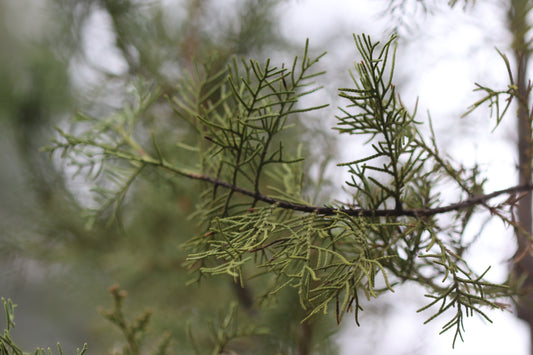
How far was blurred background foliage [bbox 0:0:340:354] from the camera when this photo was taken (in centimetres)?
61

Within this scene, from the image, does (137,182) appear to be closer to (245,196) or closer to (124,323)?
(245,196)

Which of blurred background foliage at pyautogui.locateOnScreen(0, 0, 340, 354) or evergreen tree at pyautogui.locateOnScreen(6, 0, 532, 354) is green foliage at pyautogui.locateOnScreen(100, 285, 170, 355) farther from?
blurred background foliage at pyautogui.locateOnScreen(0, 0, 340, 354)

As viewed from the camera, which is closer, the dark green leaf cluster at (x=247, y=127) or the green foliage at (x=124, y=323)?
the dark green leaf cluster at (x=247, y=127)

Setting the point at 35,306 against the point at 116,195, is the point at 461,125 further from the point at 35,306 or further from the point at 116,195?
the point at 35,306

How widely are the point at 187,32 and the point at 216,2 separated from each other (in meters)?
0.06

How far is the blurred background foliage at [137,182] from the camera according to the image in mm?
608

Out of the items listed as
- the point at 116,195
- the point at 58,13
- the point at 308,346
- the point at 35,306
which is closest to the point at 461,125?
the point at 308,346

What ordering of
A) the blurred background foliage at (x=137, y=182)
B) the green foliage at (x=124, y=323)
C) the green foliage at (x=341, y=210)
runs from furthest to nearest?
the blurred background foliage at (x=137, y=182)
the green foliage at (x=124, y=323)
the green foliage at (x=341, y=210)

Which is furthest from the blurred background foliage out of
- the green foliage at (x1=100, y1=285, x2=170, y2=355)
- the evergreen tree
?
the green foliage at (x1=100, y1=285, x2=170, y2=355)

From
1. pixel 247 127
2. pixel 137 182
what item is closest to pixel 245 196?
pixel 137 182

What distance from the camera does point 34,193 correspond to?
88cm

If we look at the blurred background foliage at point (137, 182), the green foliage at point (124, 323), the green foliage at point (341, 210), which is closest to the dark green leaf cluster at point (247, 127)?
the green foliage at point (341, 210)

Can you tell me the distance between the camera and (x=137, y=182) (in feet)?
1.87

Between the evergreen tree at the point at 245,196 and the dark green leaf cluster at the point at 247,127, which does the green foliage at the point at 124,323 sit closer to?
the evergreen tree at the point at 245,196
